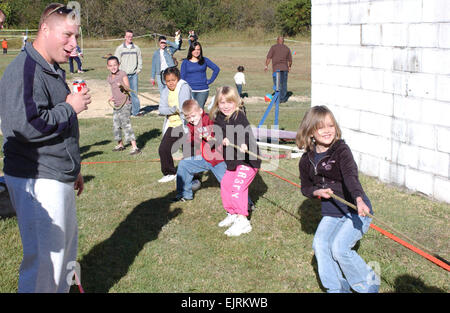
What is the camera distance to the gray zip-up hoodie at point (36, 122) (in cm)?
288

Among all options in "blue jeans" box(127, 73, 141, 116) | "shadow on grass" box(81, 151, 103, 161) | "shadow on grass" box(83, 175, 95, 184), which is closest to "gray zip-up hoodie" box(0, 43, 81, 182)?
"shadow on grass" box(83, 175, 95, 184)

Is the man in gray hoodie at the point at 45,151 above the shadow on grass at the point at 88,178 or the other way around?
above

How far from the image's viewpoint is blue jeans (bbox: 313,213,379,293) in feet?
12.5

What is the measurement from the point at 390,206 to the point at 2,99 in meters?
4.87

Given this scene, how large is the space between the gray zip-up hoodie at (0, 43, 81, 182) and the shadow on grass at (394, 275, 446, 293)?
115 inches

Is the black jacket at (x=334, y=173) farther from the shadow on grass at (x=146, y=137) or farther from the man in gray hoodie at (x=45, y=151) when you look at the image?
the shadow on grass at (x=146, y=137)

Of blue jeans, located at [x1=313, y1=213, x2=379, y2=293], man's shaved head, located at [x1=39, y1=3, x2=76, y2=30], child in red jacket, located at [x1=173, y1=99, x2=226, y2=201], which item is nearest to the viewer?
man's shaved head, located at [x1=39, y1=3, x2=76, y2=30]

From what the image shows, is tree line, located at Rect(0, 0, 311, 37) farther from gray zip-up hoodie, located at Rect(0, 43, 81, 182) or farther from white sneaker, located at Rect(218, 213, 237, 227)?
gray zip-up hoodie, located at Rect(0, 43, 81, 182)

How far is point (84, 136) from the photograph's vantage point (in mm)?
11281

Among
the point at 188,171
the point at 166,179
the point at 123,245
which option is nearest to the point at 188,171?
the point at 188,171

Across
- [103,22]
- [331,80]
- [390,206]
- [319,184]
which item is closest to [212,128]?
[319,184]

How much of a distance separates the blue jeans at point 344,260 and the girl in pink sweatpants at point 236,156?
1.64m

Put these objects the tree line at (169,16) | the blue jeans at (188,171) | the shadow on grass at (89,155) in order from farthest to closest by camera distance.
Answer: the tree line at (169,16) < the shadow on grass at (89,155) < the blue jeans at (188,171)

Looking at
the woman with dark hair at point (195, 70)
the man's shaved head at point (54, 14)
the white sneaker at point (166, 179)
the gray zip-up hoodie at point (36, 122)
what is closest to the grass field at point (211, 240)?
the white sneaker at point (166, 179)
